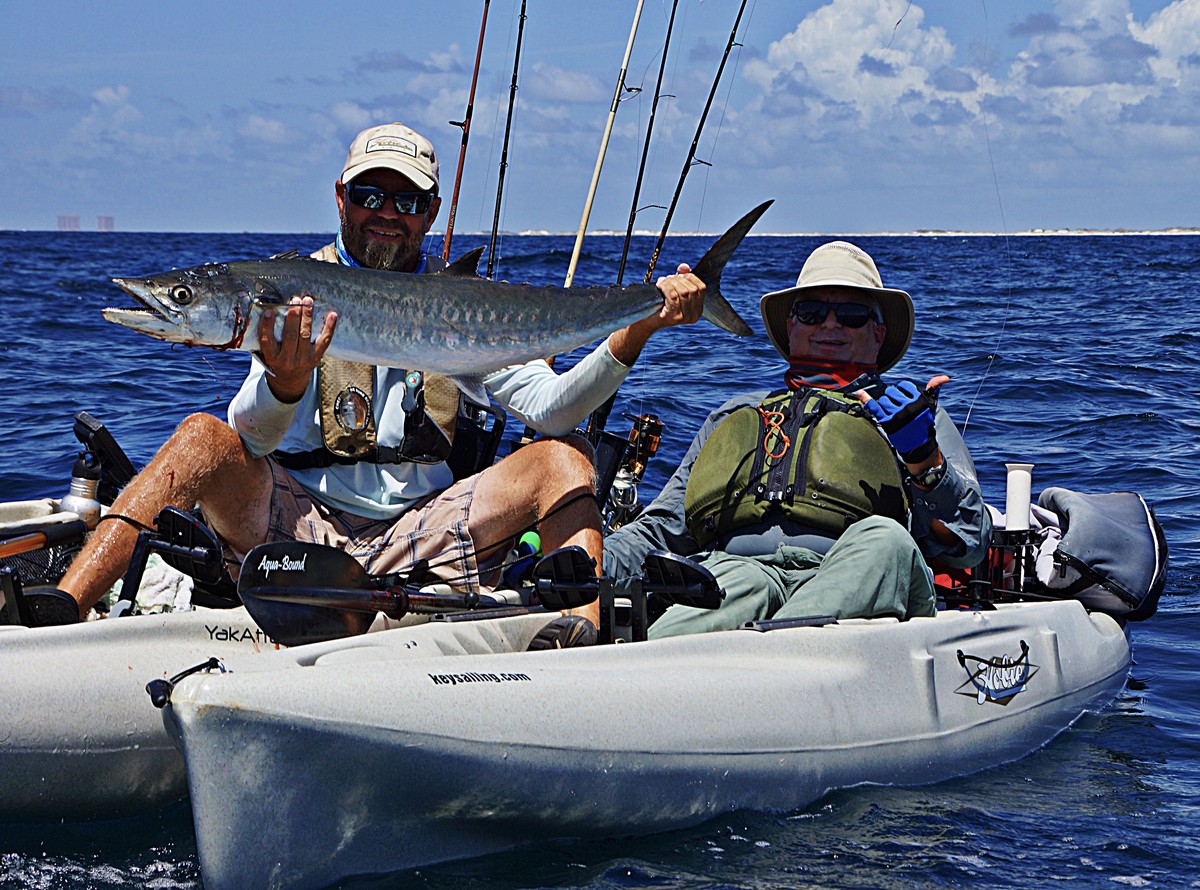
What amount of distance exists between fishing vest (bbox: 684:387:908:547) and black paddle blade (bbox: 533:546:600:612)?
89 cm

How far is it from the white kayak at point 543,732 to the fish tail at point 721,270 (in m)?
1.10

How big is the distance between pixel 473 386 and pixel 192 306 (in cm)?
99

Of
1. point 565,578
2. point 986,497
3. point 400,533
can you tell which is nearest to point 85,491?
point 400,533

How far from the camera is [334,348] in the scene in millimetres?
4242

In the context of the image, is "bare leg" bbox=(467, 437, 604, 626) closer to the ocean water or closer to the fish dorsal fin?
the fish dorsal fin

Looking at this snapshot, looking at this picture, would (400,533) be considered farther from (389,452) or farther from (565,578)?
(565,578)

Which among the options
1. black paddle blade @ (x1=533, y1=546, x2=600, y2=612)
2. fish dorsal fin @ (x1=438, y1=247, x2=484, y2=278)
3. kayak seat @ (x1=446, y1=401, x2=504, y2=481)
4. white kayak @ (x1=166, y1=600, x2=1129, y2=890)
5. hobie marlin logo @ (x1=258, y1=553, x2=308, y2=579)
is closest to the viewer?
white kayak @ (x1=166, y1=600, x2=1129, y2=890)

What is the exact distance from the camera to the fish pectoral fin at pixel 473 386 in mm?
4566

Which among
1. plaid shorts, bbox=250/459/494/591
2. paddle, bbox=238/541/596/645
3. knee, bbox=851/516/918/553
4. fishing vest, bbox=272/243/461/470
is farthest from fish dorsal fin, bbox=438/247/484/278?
knee, bbox=851/516/918/553

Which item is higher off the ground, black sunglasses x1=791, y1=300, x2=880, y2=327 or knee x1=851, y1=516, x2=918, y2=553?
black sunglasses x1=791, y1=300, x2=880, y2=327

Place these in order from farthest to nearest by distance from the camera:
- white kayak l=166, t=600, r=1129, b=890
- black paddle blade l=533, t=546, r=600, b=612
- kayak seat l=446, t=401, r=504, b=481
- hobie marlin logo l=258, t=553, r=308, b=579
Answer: kayak seat l=446, t=401, r=504, b=481 < black paddle blade l=533, t=546, r=600, b=612 < hobie marlin logo l=258, t=553, r=308, b=579 < white kayak l=166, t=600, r=1129, b=890

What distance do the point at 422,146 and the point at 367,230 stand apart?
36cm

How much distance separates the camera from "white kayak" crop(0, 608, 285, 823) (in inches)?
149

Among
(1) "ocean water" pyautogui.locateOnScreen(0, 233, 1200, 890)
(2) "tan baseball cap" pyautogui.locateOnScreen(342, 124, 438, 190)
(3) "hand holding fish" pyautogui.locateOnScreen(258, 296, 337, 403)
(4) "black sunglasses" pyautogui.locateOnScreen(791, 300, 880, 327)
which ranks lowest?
(1) "ocean water" pyautogui.locateOnScreen(0, 233, 1200, 890)
